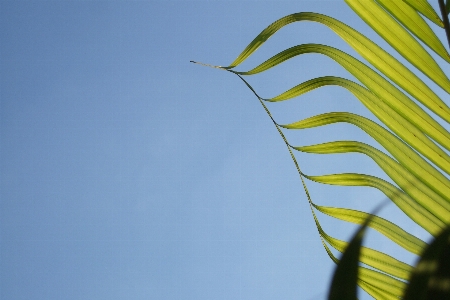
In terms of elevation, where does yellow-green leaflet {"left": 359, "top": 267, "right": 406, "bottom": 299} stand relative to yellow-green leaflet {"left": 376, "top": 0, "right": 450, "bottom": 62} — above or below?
below

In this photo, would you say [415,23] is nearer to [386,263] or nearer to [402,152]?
[402,152]

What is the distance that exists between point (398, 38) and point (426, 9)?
0.19ft

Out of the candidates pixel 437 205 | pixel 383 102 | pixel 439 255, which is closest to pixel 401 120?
pixel 383 102

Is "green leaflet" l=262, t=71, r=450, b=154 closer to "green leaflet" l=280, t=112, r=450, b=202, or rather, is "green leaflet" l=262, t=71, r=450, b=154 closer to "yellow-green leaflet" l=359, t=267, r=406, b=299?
"green leaflet" l=280, t=112, r=450, b=202

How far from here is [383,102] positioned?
73 centimetres

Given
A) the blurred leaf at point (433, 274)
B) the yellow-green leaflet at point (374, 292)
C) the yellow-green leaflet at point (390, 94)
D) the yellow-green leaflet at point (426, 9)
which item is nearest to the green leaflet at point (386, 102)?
the yellow-green leaflet at point (390, 94)

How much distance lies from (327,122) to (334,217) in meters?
0.17

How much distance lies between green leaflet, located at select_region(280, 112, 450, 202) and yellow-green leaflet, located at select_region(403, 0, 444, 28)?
189mm

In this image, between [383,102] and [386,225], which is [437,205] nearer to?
[386,225]

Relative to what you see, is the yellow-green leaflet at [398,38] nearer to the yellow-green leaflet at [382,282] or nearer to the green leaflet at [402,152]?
the green leaflet at [402,152]

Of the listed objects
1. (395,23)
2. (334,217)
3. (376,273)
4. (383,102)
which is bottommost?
(376,273)

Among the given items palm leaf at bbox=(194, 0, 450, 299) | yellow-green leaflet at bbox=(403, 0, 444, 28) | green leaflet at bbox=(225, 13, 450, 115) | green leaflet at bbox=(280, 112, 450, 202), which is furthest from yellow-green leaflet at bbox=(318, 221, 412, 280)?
yellow-green leaflet at bbox=(403, 0, 444, 28)

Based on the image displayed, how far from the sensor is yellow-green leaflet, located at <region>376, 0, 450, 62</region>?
0.71 metres

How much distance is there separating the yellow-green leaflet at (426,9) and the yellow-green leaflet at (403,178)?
224 mm
